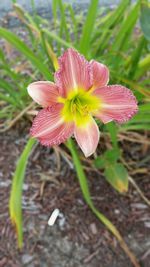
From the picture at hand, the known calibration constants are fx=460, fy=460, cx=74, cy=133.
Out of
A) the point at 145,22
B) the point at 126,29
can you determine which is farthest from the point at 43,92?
the point at 126,29

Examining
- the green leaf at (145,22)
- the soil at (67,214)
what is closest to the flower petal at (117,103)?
the green leaf at (145,22)

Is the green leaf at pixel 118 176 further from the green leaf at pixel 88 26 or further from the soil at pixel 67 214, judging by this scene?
the green leaf at pixel 88 26

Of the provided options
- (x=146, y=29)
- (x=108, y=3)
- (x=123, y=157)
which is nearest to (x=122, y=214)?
(x=123, y=157)

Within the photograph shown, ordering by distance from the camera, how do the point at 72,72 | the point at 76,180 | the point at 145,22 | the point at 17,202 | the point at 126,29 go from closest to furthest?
1. the point at 72,72
2. the point at 145,22
3. the point at 17,202
4. the point at 126,29
5. the point at 76,180

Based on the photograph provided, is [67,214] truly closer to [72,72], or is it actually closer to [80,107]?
[80,107]

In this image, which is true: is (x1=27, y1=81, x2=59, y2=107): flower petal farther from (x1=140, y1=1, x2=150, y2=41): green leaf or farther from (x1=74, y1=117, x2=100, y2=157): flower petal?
(x1=140, y1=1, x2=150, y2=41): green leaf

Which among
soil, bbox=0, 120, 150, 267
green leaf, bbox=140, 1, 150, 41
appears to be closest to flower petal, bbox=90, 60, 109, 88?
green leaf, bbox=140, 1, 150, 41
